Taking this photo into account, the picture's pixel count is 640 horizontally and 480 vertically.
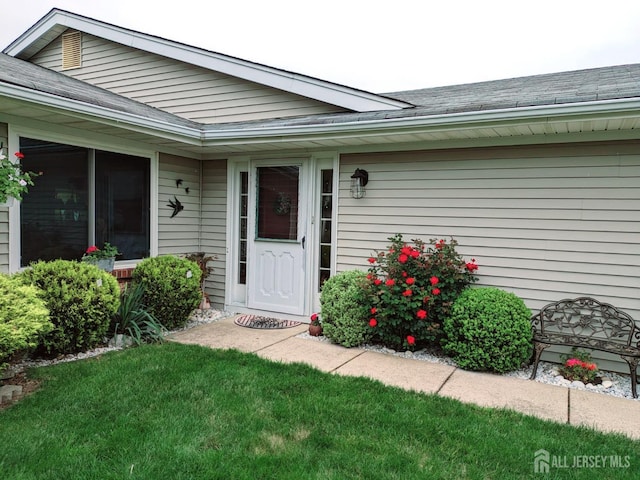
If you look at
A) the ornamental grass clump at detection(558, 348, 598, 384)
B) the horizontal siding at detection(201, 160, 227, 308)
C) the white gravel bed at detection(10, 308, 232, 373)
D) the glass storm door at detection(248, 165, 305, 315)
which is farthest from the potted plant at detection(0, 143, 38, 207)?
the ornamental grass clump at detection(558, 348, 598, 384)

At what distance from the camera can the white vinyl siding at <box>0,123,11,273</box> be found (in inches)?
160

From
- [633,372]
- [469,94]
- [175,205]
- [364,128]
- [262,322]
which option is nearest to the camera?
[633,372]

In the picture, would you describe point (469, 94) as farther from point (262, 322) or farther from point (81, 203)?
point (81, 203)

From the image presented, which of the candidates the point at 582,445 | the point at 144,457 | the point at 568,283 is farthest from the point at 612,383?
the point at 144,457

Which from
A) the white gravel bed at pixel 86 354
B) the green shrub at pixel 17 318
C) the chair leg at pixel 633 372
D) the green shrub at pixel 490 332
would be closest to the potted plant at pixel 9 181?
the green shrub at pixel 17 318

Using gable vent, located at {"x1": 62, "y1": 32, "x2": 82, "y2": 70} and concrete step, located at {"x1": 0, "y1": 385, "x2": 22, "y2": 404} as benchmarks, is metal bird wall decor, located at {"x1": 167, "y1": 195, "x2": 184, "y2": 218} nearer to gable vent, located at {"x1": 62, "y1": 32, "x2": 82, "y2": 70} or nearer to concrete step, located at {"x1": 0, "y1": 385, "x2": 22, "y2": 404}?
concrete step, located at {"x1": 0, "y1": 385, "x2": 22, "y2": 404}

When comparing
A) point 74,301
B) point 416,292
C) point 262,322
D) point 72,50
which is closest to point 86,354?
point 74,301

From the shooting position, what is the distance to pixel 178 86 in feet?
21.0

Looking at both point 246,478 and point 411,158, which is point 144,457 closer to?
point 246,478

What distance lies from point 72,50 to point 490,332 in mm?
7536

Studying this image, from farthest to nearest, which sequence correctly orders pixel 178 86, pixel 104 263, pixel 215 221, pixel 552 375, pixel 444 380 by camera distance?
pixel 178 86 < pixel 215 221 < pixel 104 263 < pixel 552 375 < pixel 444 380

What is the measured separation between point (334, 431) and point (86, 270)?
112 inches

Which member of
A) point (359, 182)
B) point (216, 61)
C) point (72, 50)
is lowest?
point (359, 182)

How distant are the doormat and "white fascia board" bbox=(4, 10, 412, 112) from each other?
109 inches
